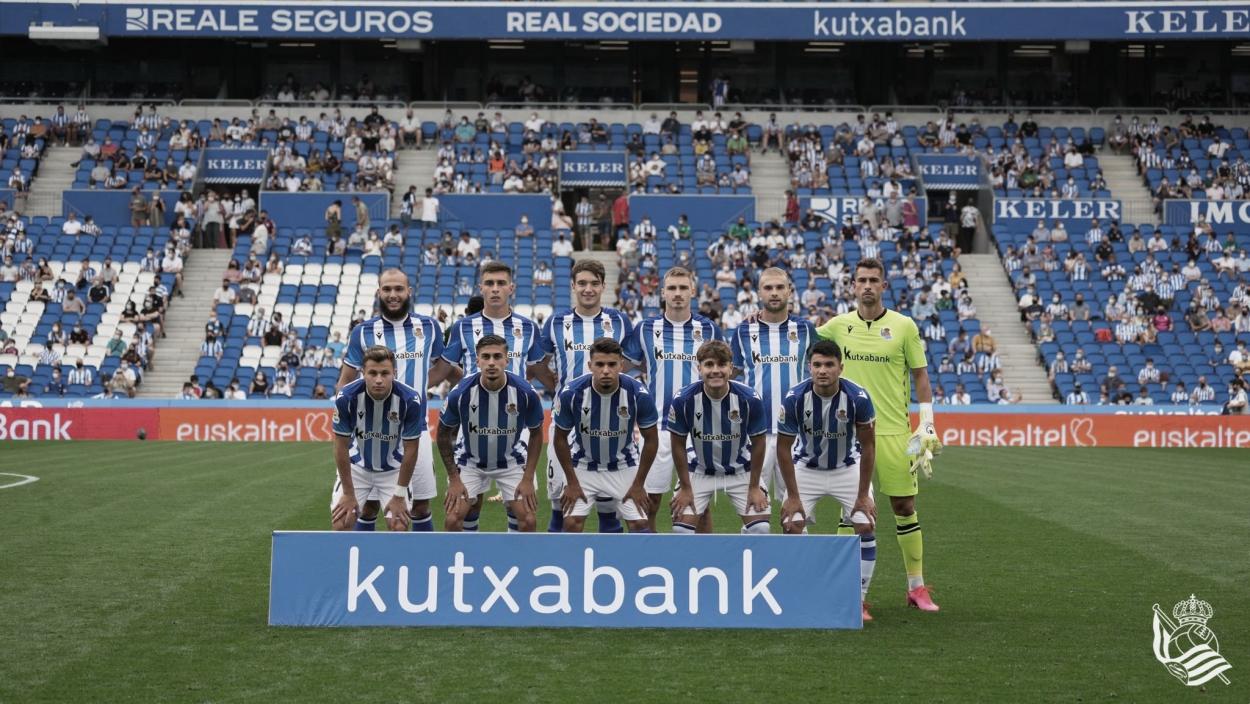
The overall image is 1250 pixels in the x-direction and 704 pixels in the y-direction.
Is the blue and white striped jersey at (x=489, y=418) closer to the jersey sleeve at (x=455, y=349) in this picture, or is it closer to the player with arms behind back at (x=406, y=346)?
the player with arms behind back at (x=406, y=346)

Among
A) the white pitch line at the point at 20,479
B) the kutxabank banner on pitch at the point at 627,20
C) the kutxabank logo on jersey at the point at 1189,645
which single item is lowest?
the kutxabank logo on jersey at the point at 1189,645

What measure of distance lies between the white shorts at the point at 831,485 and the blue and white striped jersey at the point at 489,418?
5.60ft

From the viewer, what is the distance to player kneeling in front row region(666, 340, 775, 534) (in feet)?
27.7

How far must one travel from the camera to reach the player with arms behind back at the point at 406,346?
9281 mm

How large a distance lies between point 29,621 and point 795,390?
15.1 ft

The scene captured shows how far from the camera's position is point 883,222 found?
34.9m

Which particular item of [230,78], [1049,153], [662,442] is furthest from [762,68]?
[662,442]

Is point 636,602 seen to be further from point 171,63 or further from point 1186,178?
point 171,63

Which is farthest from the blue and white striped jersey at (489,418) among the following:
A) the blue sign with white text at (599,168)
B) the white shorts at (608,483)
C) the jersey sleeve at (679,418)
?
the blue sign with white text at (599,168)

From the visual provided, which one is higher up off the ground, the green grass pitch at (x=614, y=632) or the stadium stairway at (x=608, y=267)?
the stadium stairway at (x=608, y=267)

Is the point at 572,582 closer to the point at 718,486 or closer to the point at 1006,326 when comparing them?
the point at 718,486

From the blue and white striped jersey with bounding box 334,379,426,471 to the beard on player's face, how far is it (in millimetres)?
803

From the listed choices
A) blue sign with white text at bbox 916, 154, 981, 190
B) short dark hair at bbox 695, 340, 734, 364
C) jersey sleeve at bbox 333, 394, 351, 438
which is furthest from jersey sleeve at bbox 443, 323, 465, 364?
blue sign with white text at bbox 916, 154, 981, 190

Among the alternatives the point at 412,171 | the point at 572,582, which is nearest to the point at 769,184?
the point at 412,171
